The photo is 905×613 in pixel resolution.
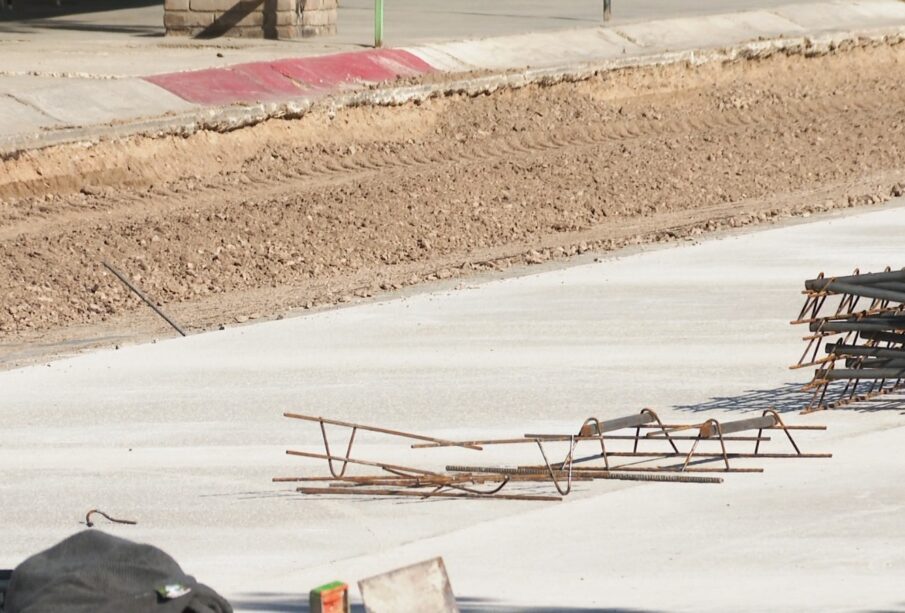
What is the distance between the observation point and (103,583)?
486 cm

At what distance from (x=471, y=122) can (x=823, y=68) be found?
290 inches

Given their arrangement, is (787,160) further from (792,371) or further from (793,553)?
(793,553)

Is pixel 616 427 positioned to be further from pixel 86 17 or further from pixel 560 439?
pixel 86 17

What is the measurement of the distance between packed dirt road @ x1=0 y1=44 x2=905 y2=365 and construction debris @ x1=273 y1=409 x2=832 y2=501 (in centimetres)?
393

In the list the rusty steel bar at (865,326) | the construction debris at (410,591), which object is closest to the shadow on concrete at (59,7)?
the rusty steel bar at (865,326)

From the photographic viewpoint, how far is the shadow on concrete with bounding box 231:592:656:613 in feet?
20.5

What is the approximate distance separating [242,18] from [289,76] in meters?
3.32

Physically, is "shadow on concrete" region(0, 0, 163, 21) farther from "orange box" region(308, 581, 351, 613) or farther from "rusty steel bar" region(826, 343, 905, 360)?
"orange box" region(308, 581, 351, 613)

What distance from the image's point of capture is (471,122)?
69.1ft

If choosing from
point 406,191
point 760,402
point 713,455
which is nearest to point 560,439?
point 713,455

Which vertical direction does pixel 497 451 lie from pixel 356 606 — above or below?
below

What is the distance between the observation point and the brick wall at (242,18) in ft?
76.8

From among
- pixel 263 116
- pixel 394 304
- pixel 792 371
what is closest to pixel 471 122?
pixel 263 116

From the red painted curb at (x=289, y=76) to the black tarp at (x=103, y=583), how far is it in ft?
47.9
